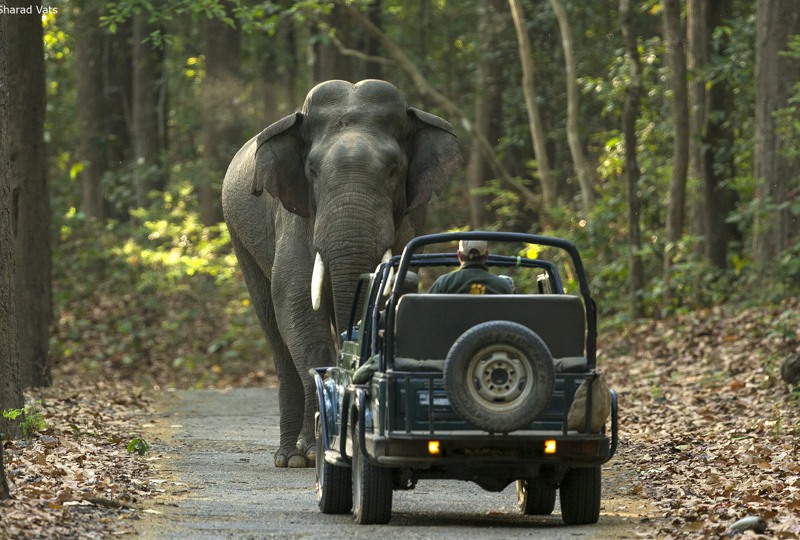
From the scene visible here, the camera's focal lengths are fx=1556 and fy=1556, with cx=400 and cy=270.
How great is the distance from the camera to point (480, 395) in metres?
8.32

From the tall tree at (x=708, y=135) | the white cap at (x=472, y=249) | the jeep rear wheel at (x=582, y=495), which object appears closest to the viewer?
the jeep rear wheel at (x=582, y=495)

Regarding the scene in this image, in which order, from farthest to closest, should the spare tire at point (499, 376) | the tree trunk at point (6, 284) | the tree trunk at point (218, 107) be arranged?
1. the tree trunk at point (218, 107)
2. the tree trunk at point (6, 284)
3. the spare tire at point (499, 376)

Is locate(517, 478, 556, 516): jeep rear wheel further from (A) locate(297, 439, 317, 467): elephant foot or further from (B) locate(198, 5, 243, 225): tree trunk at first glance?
(B) locate(198, 5, 243, 225): tree trunk

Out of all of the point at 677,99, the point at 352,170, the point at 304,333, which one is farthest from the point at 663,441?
the point at 677,99

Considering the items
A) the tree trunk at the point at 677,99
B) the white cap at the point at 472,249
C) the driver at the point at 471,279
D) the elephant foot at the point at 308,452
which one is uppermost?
the tree trunk at the point at 677,99

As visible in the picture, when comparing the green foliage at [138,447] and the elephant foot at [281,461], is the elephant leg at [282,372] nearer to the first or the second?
the elephant foot at [281,461]

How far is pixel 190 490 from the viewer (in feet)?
34.8

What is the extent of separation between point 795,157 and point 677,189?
6.70ft

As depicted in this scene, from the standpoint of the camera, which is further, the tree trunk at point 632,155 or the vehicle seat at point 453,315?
the tree trunk at point 632,155

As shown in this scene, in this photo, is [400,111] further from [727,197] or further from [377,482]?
[727,197]

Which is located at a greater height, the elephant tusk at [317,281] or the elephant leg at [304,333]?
the elephant tusk at [317,281]

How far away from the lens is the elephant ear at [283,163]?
44.2 feet

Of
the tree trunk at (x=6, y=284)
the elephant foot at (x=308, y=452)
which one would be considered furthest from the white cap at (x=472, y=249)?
the elephant foot at (x=308, y=452)

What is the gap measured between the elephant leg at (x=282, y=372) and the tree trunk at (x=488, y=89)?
53.3ft
